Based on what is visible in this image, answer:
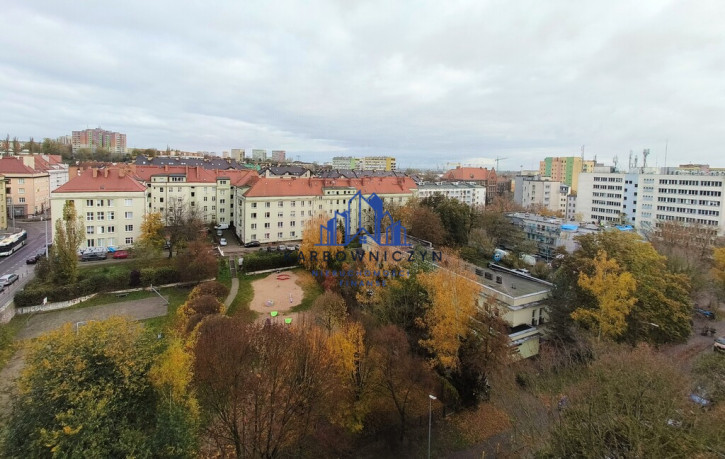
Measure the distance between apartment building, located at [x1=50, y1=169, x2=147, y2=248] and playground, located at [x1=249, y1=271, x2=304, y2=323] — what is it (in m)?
16.1

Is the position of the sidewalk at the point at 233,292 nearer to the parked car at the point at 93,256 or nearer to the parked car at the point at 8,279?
the parked car at the point at 93,256

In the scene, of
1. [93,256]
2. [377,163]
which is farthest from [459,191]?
[377,163]

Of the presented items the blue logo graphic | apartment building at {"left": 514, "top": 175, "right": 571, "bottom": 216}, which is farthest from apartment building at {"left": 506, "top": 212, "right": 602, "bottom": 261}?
apartment building at {"left": 514, "top": 175, "right": 571, "bottom": 216}

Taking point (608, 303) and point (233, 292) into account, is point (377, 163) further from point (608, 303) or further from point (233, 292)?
point (608, 303)

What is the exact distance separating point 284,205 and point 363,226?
11309 millimetres

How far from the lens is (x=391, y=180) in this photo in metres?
57.0

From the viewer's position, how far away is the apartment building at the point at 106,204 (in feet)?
121

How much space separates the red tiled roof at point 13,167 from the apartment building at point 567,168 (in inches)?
4492

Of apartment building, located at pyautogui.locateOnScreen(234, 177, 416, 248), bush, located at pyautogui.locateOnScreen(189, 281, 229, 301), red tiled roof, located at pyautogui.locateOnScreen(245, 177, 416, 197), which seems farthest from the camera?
red tiled roof, located at pyautogui.locateOnScreen(245, 177, 416, 197)

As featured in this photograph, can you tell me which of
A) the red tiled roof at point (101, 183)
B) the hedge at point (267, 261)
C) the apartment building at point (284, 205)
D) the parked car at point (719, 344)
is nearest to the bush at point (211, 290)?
the hedge at point (267, 261)

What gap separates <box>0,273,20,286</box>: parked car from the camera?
2815cm

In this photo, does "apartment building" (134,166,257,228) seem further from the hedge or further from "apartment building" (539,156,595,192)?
"apartment building" (539,156,595,192)

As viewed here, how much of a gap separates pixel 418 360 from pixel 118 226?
Answer: 35.2m

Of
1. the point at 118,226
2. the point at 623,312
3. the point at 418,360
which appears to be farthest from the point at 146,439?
the point at 118,226
